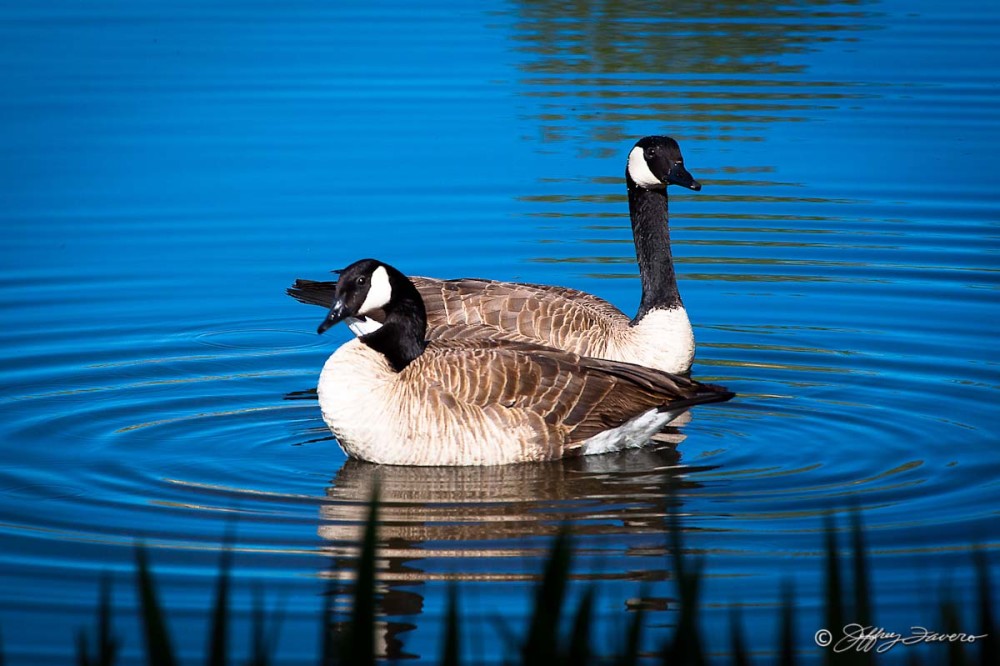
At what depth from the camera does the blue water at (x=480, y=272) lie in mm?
9469

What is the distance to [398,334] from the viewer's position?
38.8 feet

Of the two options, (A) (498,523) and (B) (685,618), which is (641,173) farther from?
(B) (685,618)

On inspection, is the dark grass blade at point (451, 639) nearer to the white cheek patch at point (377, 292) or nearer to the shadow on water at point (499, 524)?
the shadow on water at point (499, 524)

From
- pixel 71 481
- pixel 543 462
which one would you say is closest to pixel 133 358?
pixel 71 481

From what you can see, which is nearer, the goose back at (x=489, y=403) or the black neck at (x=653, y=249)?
the goose back at (x=489, y=403)

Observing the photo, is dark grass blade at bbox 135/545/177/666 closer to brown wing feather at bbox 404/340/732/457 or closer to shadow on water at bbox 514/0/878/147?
brown wing feather at bbox 404/340/732/457

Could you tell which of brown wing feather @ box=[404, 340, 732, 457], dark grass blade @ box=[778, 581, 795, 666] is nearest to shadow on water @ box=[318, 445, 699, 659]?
brown wing feather @ box=[404, 340, 732, 457]

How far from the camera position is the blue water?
31.1 ft

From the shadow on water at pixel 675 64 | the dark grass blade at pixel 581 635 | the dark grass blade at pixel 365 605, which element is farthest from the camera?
the shadow on water at pixel 675 64

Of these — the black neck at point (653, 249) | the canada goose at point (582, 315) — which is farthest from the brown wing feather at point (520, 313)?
the black neck at point (653, 249)

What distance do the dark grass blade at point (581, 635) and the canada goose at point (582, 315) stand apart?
8.82 meters

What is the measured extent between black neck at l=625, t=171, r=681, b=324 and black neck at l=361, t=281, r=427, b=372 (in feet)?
10.3

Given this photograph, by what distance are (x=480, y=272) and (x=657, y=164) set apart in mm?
2991

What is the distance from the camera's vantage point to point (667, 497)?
10.7 metres
